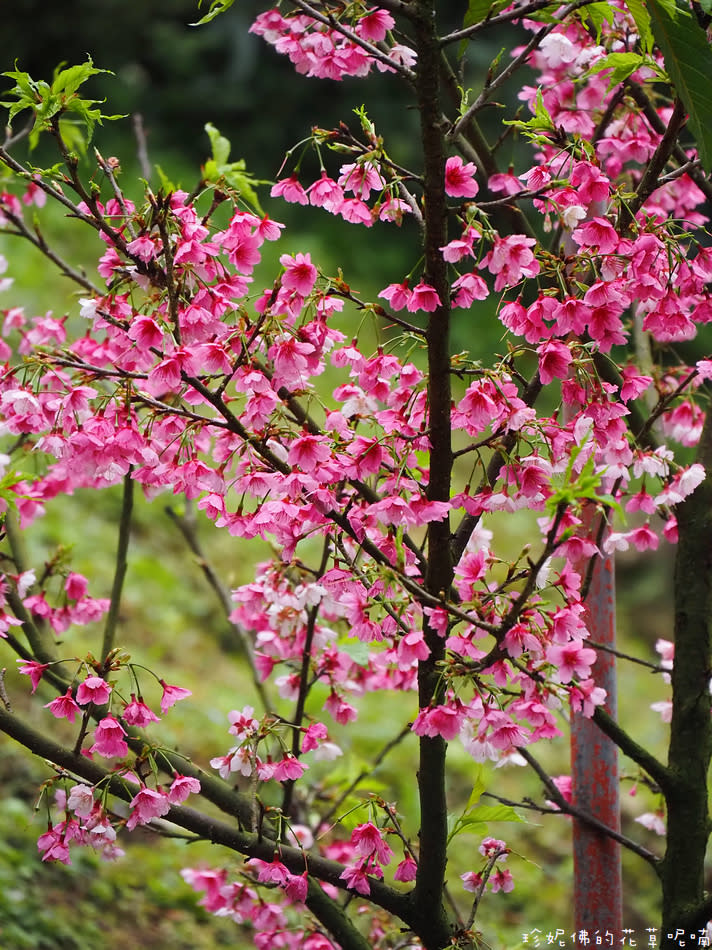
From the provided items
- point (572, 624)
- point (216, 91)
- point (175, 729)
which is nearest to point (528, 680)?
point (572, 624)

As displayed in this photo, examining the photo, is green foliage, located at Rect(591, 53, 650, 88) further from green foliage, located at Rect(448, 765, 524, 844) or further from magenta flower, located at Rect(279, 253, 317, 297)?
green foliage, located at Rect(448, 765, 524, 844)

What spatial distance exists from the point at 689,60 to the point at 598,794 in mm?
1294

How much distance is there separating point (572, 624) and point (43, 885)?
6.64ft

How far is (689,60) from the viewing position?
1141mm

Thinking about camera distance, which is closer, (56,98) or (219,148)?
(56,98)

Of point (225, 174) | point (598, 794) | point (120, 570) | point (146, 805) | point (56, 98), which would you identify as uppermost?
point (225, 174)

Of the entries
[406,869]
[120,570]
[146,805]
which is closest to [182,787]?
[146,805]

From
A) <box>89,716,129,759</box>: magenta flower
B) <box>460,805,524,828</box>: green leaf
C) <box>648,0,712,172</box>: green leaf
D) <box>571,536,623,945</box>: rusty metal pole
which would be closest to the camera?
<box>648,0,712,172</box>: green leaf

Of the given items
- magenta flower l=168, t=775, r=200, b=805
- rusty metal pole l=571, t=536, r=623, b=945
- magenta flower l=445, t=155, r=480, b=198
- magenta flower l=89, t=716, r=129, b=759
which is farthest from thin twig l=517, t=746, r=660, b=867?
magenta flower l=445, t=155, r=480, b=198

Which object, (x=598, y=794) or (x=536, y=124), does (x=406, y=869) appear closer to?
(x=598, y=794)

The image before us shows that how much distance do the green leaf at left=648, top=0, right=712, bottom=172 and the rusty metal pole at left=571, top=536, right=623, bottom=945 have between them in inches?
32.8

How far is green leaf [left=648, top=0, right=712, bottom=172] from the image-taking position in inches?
44.5

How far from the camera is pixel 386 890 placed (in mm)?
1484

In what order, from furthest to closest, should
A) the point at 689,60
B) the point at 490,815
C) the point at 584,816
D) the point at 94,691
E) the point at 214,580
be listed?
1. the point at 214,580
2. the point at 584,816
3. the point at 490,815
4. the point at 94,691
5. the point at 689,60
